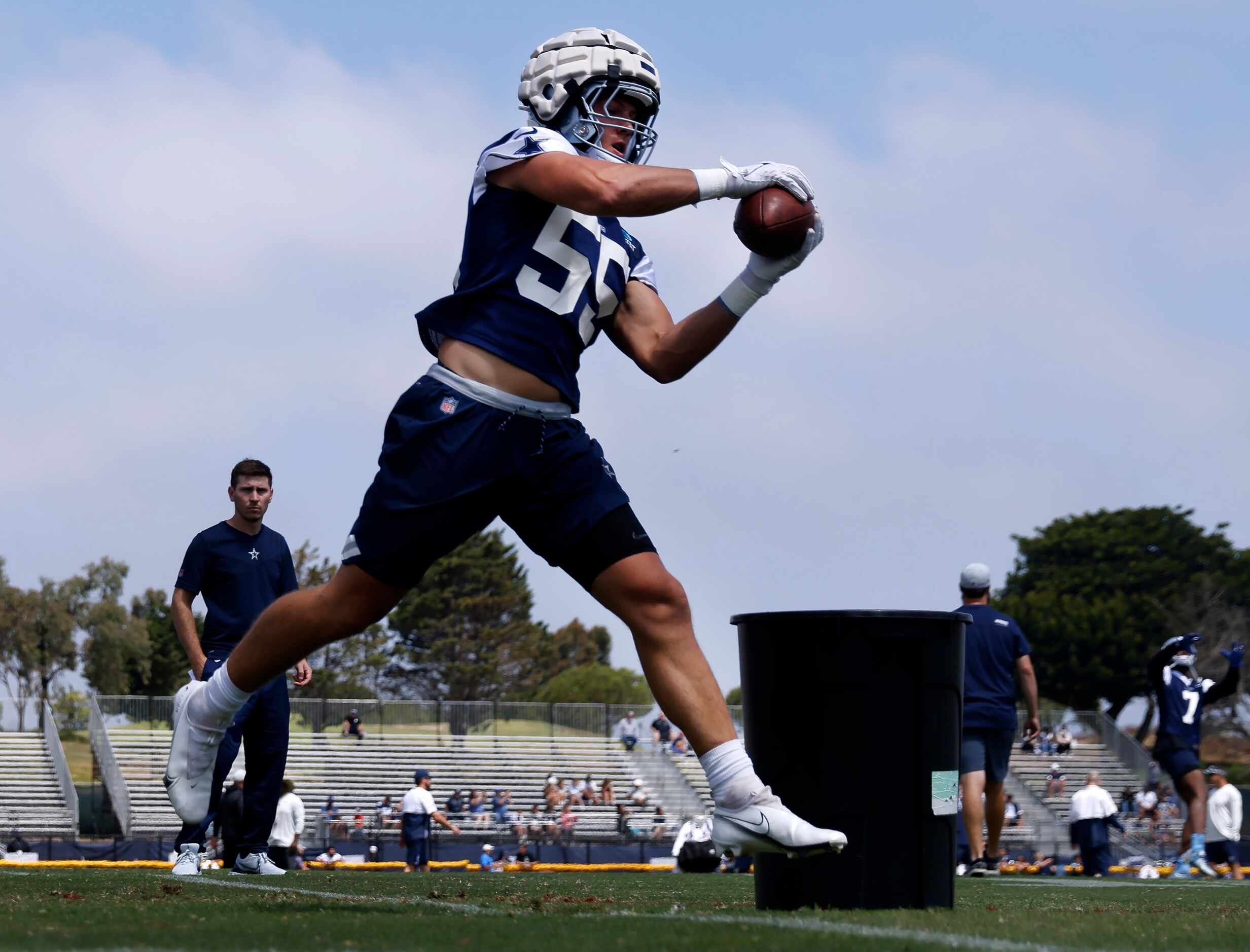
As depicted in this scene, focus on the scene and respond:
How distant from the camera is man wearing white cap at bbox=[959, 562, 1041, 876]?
9867 millimetres

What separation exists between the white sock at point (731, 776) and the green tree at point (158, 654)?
211 feet

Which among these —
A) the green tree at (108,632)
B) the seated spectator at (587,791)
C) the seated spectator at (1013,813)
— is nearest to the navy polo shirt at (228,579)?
the seated spectator at (587,791)

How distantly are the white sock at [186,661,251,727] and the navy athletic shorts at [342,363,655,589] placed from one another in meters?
0.73

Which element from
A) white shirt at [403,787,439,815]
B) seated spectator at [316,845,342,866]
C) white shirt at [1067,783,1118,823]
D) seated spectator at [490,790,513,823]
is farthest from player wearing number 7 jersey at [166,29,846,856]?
seated spectator at [490,790,513,823]

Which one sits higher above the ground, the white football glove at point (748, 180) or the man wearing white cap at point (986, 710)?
the white football glove at point (748, 180)

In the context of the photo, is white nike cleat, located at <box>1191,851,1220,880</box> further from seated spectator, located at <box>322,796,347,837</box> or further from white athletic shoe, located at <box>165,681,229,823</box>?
seated spectator, located at <box>322,796,347,837</box>

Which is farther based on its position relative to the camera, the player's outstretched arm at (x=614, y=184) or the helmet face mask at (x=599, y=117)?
the helmet face mask at (x=599, y=117)

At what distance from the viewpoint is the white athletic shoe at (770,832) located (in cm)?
394

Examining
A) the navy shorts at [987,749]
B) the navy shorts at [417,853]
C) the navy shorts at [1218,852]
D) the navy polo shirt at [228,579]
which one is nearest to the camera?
the navy polo shirt at [228,579]

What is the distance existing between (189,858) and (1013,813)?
104 feet

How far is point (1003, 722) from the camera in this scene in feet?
32.6

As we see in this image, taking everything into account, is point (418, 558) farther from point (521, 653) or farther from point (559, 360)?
point (521, 653)

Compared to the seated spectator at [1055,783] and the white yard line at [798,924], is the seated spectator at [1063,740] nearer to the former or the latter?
the seated spectator at [1055,783]

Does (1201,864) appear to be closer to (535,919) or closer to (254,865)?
(254,865)
